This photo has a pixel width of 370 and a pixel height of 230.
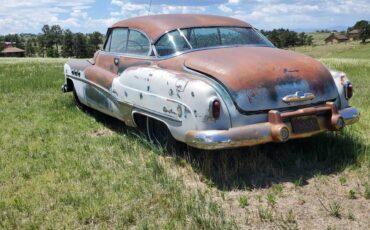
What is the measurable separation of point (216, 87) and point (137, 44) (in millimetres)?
Result: 1875

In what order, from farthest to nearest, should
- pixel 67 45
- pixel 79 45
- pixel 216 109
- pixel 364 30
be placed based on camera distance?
pixel 67 45, pixel 79 45, pixel 364 30, pixel 216 109

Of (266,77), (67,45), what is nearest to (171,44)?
(266,77)

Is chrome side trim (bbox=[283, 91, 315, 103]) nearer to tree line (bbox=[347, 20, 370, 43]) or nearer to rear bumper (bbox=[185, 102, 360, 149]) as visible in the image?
rear bumper (bbox=[185, 102, 360, 149])

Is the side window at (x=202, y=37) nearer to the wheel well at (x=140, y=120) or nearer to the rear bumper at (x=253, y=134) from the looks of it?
the wheel well at (x=140, y=120)

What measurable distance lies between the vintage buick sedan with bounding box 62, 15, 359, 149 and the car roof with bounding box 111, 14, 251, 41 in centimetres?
1

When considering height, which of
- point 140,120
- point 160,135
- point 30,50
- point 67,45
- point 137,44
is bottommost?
point 30,50

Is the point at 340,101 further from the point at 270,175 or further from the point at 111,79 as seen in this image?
the point at 111,79

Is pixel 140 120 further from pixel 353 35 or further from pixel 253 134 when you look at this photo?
pixel 353 35

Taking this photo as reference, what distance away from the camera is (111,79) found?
5.93 m

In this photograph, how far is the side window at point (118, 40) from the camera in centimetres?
631

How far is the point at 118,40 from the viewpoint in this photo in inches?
257

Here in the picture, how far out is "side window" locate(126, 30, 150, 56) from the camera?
5674 millimetres

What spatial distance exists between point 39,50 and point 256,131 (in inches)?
4085

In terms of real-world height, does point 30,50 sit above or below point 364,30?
below
